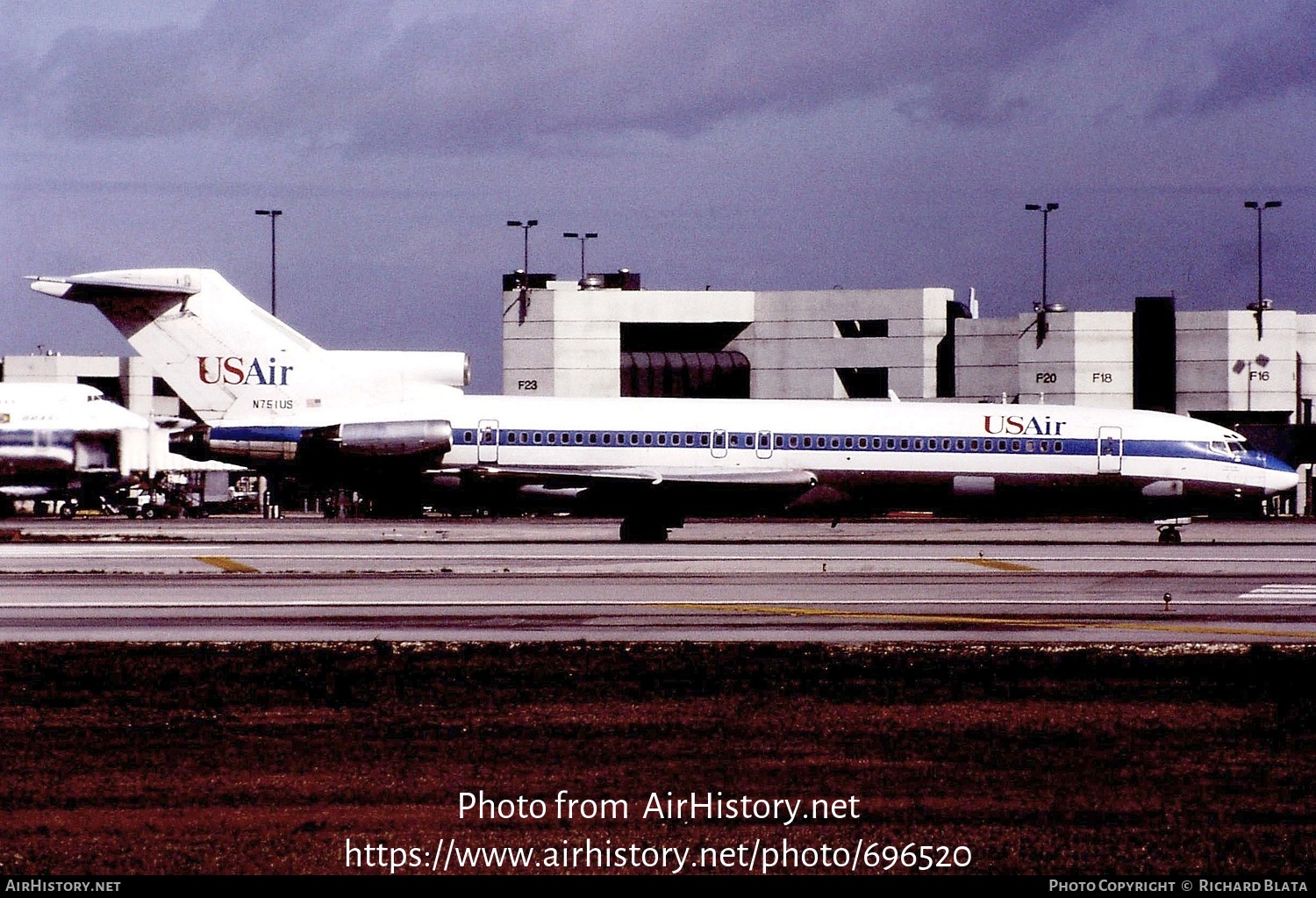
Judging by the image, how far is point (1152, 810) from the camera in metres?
11.6

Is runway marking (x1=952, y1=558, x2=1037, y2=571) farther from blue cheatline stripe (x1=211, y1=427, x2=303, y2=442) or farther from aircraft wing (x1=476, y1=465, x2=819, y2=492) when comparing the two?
blue cheatline stripe (x1=211, y1=427, x2=303, y2=442)

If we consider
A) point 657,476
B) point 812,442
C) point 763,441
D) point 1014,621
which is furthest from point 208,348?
point 1014,621

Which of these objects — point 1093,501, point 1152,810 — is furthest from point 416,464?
point 1152,810

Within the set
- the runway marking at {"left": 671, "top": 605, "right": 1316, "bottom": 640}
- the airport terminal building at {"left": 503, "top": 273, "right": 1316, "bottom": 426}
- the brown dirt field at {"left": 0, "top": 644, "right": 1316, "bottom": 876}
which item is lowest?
the brown dirt field at {"left": 0, "top": 644, "right": 1316, "bottom": 876}

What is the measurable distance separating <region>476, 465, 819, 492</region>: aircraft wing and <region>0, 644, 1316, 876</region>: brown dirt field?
71.8 feet

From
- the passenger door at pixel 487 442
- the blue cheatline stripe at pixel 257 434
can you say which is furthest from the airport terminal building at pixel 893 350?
the blue cheatline stripe at pixel 257 434

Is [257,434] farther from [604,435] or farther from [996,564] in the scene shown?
[996,564]

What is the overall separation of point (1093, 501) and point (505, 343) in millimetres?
52675

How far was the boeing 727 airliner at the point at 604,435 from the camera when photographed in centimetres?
4241

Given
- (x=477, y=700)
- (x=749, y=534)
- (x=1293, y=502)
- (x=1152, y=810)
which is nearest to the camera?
(x=1152, y=810)

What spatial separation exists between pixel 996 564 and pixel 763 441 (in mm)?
9894

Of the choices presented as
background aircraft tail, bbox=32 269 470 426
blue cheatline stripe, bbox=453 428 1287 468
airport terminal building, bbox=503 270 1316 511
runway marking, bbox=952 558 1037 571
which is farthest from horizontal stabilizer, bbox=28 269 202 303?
airport terminal building, bbox=503 270 1316 511

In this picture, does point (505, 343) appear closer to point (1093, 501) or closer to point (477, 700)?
point (1093, 501)

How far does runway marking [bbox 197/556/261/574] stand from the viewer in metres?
32.0
